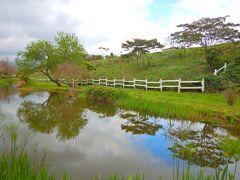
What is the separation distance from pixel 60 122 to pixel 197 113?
7.30 metres

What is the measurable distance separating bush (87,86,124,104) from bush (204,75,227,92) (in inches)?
277

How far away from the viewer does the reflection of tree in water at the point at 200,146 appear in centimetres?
776

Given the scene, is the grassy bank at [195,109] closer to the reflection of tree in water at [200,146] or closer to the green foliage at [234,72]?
the reflection of tree in water at [200,146]

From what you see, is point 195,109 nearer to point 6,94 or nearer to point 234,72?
point 234,72

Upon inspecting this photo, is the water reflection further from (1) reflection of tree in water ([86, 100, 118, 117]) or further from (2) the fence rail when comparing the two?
(1) reflection of tree in water ([86, 100, 118, 117])

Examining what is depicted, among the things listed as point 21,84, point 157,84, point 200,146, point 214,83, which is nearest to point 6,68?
point 21,84

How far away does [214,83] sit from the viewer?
837 inches

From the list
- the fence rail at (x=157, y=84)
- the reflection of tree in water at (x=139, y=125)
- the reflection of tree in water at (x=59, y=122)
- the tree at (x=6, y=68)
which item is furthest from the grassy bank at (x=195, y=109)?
the tree at (x=6, y=68)

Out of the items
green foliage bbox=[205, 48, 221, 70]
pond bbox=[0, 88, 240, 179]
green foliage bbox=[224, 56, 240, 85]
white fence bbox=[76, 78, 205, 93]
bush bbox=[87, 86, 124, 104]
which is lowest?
→ pond bbox=[0, 88, 240, 179]

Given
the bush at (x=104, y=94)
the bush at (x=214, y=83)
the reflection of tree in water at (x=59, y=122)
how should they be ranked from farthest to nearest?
the bush at (x=104, y=94)
the bush at (x=214, y=83)
the reflection of tree in water at (x=59, y=122)

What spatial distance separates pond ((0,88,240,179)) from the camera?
7.51 meters

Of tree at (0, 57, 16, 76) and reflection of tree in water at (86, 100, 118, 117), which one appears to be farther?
tree at (0, 57, 16, 76)

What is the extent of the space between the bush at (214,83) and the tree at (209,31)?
732cm

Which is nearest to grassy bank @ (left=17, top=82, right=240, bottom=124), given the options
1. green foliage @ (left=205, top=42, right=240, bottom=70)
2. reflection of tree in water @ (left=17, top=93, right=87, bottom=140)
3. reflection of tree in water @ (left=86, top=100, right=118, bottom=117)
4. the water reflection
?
reflection of tree in water @ (left=86, top=100, right=118, bottom=117)
